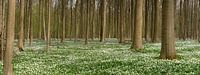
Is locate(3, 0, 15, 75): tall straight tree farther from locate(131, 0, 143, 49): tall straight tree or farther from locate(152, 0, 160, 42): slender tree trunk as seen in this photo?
locate(152, 0, 160, 42): slender tree trunk

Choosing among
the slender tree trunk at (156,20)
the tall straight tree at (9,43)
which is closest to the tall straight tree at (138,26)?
the slender tree trunk at (156,20)

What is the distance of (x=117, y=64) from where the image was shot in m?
19.8

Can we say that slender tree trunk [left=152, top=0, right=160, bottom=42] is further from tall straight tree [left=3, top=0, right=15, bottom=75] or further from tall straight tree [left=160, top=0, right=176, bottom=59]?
tall straight tree [left=3, top=0, right=15, bottom=75]

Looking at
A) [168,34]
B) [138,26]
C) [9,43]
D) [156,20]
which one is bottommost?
[9,43]

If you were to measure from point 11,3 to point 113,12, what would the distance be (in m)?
49.9

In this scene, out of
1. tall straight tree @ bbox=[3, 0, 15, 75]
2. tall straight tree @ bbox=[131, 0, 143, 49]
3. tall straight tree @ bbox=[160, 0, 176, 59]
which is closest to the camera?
tall straight tree @ bbox=[3, 0, 15, 75]

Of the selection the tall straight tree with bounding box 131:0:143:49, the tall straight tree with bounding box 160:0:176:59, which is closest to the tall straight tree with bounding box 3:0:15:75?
the tall straight tree with bounding box 160:0:176:59

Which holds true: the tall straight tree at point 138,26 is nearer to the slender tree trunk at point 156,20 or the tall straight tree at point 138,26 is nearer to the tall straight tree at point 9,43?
the slender tree trunk at point 156,20

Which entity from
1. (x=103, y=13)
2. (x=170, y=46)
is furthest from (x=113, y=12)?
(x=170, y=46)

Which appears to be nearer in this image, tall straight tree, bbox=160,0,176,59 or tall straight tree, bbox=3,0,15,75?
tall straight tree, bbox=3,0,15,75

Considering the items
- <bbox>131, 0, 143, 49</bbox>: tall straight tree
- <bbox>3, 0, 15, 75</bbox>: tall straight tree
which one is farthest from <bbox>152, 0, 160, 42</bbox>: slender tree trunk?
A: <bbox>3, 0, 15, 75</bbox>: tall straight tree

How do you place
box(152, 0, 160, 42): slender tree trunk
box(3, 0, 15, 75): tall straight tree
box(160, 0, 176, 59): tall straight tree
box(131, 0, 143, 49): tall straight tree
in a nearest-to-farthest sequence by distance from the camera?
box(3, 0, 15, 75): tall straight tree, box(160, 0, 176, 59): tall straight tree, box(131, 0, 143, 49): tall straight tree, box(152, 0, 160, 42): slender tree trunk

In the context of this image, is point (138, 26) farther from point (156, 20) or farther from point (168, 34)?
point (156, 20)

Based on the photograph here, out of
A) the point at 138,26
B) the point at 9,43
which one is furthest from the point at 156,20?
the point at 9,43
